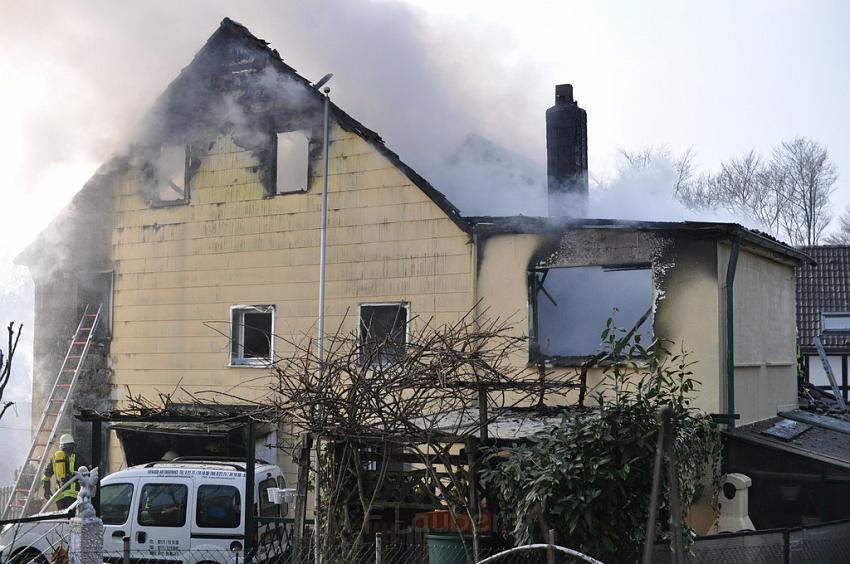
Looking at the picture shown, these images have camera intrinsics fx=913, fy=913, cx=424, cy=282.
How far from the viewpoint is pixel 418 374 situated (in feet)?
24.9

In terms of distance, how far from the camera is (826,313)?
22.8 meters

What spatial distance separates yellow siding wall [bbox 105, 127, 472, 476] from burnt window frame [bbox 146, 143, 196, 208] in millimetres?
98

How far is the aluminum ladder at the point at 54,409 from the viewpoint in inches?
619

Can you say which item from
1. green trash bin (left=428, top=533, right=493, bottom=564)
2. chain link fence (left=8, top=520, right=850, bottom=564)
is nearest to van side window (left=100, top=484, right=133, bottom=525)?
chain link fence (left=8, top=520, right=850, bottom=564)

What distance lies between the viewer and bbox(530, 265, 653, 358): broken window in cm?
1310

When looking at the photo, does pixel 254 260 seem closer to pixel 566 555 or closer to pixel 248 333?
pixel 248 333

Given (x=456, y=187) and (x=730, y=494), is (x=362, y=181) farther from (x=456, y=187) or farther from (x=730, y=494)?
(x=730, y=494)

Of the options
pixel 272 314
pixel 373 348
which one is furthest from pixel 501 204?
pixel 373 348

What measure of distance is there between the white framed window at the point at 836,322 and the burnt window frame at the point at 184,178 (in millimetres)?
15572

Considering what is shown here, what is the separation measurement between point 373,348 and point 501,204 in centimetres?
855

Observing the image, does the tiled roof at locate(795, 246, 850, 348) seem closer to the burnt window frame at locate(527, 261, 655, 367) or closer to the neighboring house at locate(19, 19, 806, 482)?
the neighboring house at locate(19, 19, 806, 482)

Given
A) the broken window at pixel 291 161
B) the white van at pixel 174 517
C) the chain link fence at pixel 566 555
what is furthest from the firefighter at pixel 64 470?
the broken window at pixel 291 161

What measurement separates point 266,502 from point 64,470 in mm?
4918

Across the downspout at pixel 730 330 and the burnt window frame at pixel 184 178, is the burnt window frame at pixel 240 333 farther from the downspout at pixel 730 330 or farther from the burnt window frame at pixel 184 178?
the downspout at pixel 730 330
